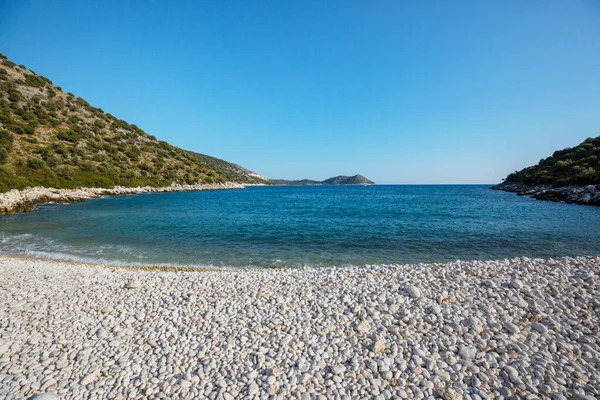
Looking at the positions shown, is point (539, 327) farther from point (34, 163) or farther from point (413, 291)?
point (34, 163)

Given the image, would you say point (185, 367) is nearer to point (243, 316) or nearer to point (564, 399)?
point (243, 316)

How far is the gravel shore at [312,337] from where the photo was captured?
4133mm

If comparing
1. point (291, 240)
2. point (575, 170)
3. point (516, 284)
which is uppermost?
point (575, 170)

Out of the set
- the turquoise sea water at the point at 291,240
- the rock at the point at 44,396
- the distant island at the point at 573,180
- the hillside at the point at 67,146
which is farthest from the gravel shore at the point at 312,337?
the distant island at the point at 573,180

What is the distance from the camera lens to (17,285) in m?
8.33

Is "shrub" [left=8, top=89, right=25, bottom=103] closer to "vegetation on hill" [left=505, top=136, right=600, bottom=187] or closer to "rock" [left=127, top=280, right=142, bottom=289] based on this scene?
"rock" [left=127, top=280, right=142, bottom=289]

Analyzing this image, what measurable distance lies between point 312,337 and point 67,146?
237ft

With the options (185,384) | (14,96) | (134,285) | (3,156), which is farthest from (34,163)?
(185,384)

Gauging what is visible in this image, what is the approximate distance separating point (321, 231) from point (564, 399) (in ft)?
52.6

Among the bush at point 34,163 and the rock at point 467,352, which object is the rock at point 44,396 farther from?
the bush at point 34,163

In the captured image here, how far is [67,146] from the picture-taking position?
178 ft

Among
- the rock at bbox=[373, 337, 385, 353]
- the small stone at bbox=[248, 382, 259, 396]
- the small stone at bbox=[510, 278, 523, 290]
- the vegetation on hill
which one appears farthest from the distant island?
the small stone at bbox=[248, 382, 259, 396]

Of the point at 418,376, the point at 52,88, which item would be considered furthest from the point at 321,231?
the point at 52,88

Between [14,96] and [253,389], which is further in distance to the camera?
[14,96]
